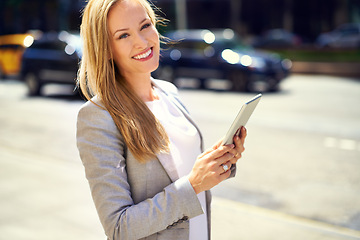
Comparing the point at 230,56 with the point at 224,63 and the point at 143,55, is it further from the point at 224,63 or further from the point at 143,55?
the point at 143,55

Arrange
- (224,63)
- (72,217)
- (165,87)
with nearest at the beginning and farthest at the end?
(165,87) → (72,217) → (224,63)

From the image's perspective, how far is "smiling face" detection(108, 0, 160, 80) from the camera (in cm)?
176

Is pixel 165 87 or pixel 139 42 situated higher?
pixel 139 42

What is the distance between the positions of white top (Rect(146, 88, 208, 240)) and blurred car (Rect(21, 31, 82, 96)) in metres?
12.1

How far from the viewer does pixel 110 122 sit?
171 centimetres

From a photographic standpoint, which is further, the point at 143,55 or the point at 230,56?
the point at 230,56

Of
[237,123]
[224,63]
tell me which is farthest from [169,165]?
[224,63]

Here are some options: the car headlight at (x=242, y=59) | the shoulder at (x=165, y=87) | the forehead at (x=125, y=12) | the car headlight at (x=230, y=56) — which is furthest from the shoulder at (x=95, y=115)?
the car headlight at (x=230, y=56)

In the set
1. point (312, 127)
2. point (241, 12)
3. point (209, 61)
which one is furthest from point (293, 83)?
point (241, 12)

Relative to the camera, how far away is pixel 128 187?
1705 millimetres

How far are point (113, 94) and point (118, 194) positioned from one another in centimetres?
36

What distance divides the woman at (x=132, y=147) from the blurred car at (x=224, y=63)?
496 inches

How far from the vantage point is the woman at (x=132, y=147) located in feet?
5.48

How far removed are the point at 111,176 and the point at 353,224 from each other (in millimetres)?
3488
